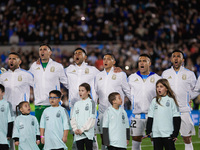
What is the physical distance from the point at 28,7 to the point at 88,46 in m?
6.01

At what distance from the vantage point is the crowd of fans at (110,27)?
68.1ft

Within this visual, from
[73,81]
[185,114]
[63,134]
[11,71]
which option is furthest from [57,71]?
[185,114]

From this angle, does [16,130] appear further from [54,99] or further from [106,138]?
[106,138]

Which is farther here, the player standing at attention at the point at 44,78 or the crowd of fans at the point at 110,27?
the crowd of fans at the point at 110,27

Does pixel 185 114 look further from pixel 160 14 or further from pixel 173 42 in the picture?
pixel 160 14

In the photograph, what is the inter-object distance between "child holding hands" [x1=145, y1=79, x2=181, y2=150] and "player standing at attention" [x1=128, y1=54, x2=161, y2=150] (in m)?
0.89

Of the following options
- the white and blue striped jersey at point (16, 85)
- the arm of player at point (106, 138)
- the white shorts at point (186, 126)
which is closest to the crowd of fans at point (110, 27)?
the white shorts at point (186, 126)

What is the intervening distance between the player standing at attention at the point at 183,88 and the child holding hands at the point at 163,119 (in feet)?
4.94

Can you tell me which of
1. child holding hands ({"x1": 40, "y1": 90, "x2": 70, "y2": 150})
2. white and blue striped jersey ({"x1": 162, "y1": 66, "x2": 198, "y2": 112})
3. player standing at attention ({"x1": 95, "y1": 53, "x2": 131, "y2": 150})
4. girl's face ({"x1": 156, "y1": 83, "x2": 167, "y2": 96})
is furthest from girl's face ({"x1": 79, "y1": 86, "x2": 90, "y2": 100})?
white and blue striped jersey ({"x1": 162, "y1": 66, "x2": 198, "y2": 112})

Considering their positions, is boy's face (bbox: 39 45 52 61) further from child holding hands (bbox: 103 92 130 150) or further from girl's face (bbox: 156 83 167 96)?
girl's face (bbox: 156 83 167 96)

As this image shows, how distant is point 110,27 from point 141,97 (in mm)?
13699

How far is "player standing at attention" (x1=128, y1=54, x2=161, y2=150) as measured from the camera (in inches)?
381

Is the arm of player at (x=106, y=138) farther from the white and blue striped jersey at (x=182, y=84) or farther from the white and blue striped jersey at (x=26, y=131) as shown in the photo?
the white and blue striped jersey at (x=182, y=84)

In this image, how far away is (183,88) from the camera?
10312 millimetres
